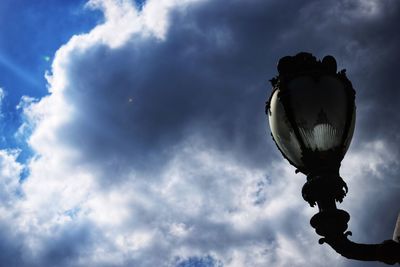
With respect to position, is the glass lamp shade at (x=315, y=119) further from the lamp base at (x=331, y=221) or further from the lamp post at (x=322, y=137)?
the lamp base at (x=331, y=221)

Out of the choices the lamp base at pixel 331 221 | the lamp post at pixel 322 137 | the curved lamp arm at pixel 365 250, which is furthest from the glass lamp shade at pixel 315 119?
the curved lamp arm at pixel 365 250

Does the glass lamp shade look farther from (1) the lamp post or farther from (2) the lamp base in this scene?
(2) the lamp base

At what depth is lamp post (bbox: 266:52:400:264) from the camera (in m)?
2.81

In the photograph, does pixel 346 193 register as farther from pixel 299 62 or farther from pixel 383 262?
pixel 299 62

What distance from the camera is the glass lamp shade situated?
2.89 meters

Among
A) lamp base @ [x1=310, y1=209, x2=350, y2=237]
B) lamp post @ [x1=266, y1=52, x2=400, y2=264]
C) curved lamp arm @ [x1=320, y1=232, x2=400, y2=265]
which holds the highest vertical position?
lamp post @ [x1=266, y1=52, x2=400, y2=264]

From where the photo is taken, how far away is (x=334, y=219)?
9.16 feet

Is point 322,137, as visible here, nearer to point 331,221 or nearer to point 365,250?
point 331,221

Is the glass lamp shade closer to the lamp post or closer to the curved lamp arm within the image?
the lamp post

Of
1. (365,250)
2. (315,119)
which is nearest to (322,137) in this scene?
(315,119)

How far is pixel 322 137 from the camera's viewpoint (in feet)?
9.45

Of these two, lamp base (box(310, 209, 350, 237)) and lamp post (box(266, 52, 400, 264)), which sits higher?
lamp post (box(266, 52, 400, 264))

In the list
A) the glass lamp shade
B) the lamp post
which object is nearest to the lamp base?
the lamp post

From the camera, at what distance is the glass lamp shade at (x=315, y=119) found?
289 cm
